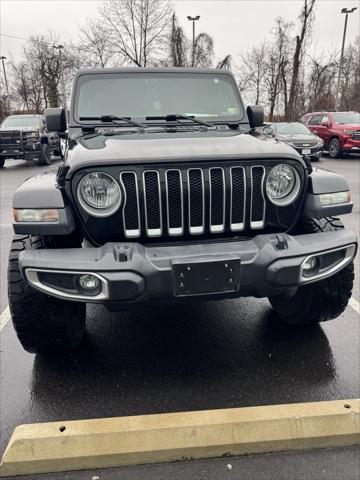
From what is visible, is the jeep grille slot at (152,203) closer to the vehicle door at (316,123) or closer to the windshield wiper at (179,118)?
the windshield wiper at (179,118)

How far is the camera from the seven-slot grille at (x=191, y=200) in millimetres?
2277

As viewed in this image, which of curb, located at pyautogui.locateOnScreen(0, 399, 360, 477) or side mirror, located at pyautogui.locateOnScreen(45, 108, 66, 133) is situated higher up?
side mirror, located at pyautogui.locateOnScreen(45, 108, 66, 133)

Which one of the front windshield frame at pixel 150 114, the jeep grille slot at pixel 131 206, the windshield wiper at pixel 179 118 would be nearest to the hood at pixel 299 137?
the front windshield frame at pixel 150 114

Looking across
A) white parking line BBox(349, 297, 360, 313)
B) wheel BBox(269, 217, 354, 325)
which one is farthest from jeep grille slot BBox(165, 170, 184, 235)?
white parking line BBox(349, 297, 360, 313)

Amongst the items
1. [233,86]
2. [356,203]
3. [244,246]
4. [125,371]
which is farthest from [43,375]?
[356,203]

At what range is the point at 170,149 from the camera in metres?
2.37

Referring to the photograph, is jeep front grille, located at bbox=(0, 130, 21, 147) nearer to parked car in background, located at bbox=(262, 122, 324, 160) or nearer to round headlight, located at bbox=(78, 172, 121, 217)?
parked car in background, located at bbox=(262, 122, 324, 160)

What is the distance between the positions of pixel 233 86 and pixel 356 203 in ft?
16.8

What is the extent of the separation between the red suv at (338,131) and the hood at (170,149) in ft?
44.6

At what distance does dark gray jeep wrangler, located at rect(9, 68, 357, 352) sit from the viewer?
2178 millimetres

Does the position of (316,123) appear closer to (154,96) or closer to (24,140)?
(24,140)

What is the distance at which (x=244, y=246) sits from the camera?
230 cm

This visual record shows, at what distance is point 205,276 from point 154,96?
2088 mm

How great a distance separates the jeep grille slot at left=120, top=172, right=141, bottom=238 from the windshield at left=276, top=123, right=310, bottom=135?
43.9ft
